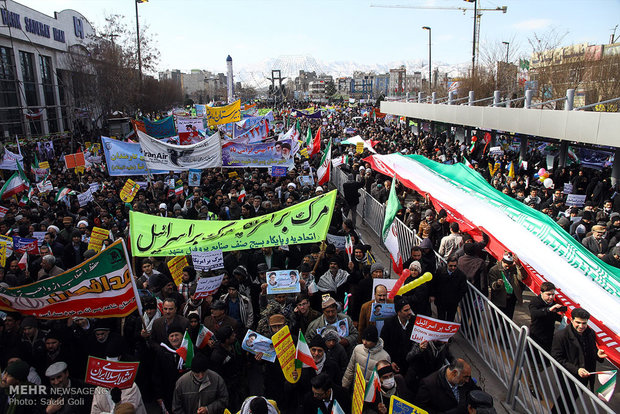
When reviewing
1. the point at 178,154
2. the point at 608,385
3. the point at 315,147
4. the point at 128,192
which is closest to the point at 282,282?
the point at 608,385

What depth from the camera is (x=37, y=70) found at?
37.0 meters

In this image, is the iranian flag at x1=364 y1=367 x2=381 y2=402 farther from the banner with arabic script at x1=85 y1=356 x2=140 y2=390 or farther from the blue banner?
the blue banner

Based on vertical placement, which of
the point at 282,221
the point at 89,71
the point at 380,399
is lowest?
the point at 380,399

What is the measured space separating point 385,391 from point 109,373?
257 centimetres

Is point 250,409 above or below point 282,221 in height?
below

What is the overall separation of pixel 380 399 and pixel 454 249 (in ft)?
13.8

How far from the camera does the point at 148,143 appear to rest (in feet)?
37.4

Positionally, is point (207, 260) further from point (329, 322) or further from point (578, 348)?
point (578, 348)

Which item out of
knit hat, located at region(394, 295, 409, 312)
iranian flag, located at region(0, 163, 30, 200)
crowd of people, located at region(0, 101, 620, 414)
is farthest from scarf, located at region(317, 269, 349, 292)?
iranian flag, located at region(0, 163, 30, 200)

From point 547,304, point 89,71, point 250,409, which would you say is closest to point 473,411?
point 250,409

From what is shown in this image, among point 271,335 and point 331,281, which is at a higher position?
point 331,281

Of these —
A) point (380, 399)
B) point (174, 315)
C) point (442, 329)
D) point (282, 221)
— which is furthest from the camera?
point (282, 221)

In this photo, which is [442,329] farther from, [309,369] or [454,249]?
[454,249]

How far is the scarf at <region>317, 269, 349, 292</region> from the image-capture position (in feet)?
20.3
